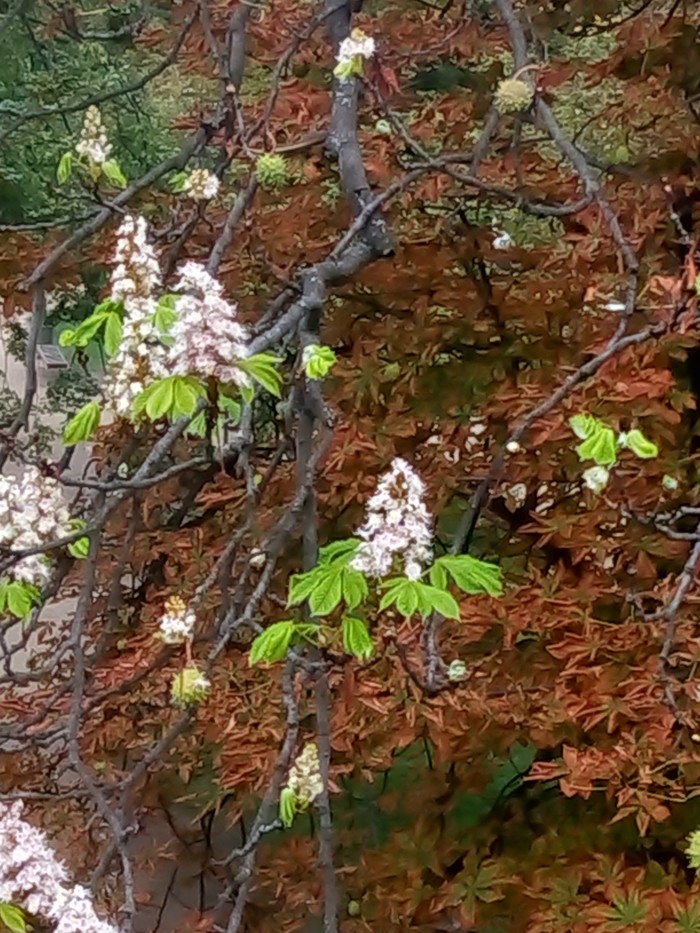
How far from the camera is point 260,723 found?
64.4 inches

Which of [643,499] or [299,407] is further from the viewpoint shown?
[643,499]

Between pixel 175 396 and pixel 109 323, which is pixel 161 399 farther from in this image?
pixel 109 323

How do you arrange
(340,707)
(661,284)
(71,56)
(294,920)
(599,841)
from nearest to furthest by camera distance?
(661,284)
(340,707)
(599,841)
(294,920)
(71,56)

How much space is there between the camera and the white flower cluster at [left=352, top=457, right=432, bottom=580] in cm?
88

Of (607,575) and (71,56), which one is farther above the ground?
(71,56)

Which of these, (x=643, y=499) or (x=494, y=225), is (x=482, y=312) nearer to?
(x=494, y=225)

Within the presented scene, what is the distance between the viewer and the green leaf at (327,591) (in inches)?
35.3

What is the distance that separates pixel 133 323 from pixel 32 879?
1.50 feet

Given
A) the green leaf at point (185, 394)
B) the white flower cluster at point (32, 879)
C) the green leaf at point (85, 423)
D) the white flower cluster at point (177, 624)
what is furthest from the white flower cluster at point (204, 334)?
the white flower cluster at point (32, 879)

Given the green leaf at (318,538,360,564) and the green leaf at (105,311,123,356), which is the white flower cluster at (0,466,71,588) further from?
the green leaf at (318,538,360,564)

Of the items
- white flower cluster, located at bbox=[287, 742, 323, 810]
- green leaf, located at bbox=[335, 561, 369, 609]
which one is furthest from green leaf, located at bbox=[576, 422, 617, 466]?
white flower cluster, located at bbox=[287, 742, 323, 810]

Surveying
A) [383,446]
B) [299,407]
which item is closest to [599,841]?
[383,446]

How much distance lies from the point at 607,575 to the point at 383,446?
1.19 ft

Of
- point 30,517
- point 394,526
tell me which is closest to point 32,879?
point 30,517
